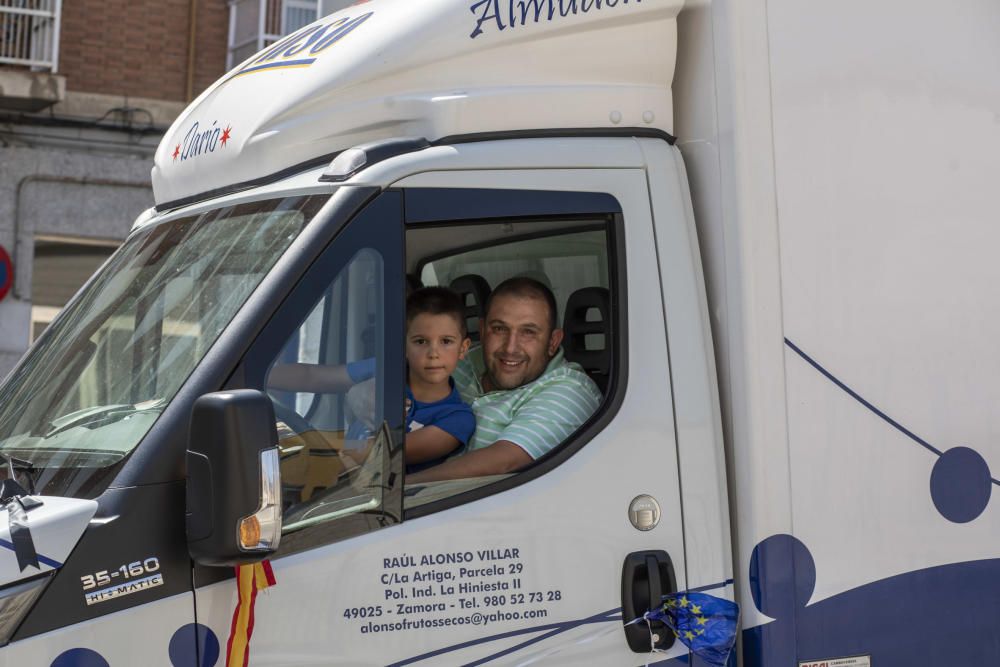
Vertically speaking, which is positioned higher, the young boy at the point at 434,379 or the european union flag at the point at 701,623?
the young boy at the point at 434,379

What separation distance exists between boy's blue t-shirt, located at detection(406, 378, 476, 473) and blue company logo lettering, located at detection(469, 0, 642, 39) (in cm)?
89

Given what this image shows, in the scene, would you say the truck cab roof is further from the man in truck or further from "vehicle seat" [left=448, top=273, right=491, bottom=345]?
"vehicle seat" [left=448, top=273, right=491, bottom=345]

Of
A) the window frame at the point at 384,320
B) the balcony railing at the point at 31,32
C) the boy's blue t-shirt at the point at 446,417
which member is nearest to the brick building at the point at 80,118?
the balcony railing at the point at 31,32

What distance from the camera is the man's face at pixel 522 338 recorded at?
3.27m

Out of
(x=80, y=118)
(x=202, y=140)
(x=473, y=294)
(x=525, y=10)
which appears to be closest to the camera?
(x=525, y=10)

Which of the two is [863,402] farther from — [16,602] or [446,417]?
[16,602]

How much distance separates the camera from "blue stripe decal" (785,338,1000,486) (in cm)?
292

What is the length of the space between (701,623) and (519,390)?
725mm

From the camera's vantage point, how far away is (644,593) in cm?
282

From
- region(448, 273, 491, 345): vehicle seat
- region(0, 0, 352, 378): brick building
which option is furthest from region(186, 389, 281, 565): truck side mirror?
region(0, 0, 352, 378): brick building

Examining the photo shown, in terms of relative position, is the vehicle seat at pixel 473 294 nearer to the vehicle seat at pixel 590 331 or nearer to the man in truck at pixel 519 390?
the man in truck at pixel 519 390

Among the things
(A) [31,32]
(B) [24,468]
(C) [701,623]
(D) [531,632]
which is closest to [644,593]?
(C) [701,623]

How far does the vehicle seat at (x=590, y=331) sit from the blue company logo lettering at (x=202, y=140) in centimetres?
96

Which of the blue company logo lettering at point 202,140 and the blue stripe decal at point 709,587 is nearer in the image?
the blue stripe decal at point 709,587
